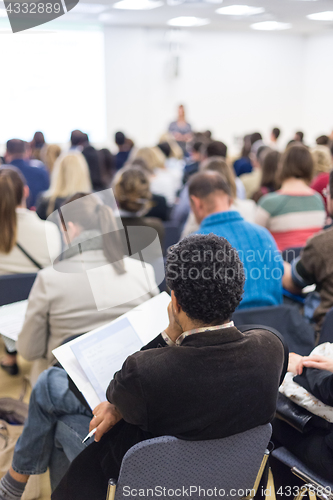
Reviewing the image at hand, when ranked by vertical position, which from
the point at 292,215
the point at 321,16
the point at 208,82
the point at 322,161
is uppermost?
the point at 321,16

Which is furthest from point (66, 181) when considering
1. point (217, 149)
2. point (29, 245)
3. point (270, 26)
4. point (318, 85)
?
point (318, 85)

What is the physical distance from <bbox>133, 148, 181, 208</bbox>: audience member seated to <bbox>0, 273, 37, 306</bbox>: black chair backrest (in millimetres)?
2383

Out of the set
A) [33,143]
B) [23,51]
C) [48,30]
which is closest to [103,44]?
[48,30]

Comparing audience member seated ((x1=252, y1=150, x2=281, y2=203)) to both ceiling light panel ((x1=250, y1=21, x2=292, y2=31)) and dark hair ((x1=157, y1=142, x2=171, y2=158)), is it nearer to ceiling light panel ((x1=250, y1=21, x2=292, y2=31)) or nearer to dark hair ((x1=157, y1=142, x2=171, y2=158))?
dark hair ((x1=157, y1=142, x2=171, y2=158))

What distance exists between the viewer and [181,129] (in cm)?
1005

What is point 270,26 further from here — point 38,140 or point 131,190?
point 131,190

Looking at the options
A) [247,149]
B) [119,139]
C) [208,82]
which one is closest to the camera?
[247,149]

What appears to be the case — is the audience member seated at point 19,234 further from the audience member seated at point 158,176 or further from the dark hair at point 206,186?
the audience member seated at point 158,176

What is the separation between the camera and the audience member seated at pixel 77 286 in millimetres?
1774

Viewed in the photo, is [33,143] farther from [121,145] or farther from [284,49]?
[284,49]

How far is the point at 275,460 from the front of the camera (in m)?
1.54

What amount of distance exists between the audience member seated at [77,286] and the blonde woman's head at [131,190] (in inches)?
36.1

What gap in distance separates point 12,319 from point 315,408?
4.45ft

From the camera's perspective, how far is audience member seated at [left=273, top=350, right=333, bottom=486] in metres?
1.32
